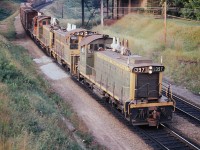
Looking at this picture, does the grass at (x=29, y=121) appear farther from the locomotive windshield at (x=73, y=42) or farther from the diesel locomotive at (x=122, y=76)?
the locomotive windshield at (x=73, y=42)

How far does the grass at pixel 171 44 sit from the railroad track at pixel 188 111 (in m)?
3.00

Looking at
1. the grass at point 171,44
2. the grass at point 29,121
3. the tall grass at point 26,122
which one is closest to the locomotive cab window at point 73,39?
the grass at point 29,121

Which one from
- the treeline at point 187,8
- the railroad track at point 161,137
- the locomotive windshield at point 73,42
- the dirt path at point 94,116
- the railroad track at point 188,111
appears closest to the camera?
the railroad track at point 161,137

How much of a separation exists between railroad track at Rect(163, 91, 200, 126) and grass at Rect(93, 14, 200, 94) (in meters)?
3.00

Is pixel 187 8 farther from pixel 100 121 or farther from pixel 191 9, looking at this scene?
pixel 100 121

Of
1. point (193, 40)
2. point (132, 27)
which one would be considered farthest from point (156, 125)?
point (132, 27)

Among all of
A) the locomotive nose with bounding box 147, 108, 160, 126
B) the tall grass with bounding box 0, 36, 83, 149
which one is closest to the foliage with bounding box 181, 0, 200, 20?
the locomotive nose with bounding box 147, 108, 160, 126

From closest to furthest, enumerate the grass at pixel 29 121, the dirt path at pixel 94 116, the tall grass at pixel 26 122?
1. the tall grass at pixel 26 122
2. the grass at pixel 29 121
3. the dirt path at pixel 94 116

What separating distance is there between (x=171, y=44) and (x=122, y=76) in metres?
17.5

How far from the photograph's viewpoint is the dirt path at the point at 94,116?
47.6ft

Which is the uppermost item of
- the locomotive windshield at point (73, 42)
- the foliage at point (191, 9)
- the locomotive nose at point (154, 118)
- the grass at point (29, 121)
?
the foliage at point (191, 9)

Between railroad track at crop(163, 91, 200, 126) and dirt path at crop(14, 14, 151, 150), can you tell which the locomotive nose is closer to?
dirt path at crop(14, 14, 151, 150)

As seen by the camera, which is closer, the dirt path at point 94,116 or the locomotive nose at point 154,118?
the dirt path at point 94,116

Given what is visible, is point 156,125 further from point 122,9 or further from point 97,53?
point 122,9
